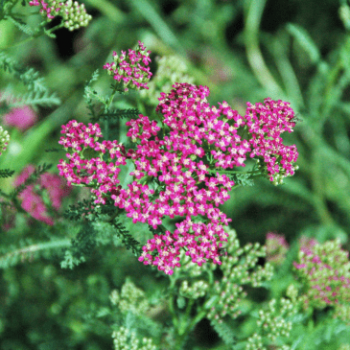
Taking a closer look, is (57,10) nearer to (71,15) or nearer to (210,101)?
(71,15)

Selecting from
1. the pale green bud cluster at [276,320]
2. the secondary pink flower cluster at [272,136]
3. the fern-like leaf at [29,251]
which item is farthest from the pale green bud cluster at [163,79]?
the pale green bud cluster at [276,320]

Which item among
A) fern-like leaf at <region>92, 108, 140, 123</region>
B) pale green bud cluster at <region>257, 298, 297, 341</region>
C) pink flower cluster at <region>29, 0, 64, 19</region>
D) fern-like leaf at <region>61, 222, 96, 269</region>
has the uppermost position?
pink flower cluster at <region>29, 0, 64, 19</region>

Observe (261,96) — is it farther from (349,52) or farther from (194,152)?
(194,152)

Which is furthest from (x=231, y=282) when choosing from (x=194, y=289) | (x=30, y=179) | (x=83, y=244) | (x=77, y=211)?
(x=30, y=179)

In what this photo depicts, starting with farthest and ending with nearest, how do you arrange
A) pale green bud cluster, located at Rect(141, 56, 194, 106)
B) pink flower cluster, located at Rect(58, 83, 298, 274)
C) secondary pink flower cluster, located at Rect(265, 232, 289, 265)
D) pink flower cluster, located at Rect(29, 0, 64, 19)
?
1. secondary pink flower cluster, located at Rect(265, 232, 289, 265)
2. pale green bud cluster, located at Rect(141, 56, 194, 106)
3. pink flower cluster, located at Rect(29, 0, 64, 19)
4. pink flower cluster, located at Rect(58, 83, 298, 274)

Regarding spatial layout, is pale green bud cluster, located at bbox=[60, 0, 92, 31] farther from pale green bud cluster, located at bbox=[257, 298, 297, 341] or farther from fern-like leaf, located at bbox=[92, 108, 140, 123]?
pale green bud cluster, located at bbox=[257, 298, 297, 341]

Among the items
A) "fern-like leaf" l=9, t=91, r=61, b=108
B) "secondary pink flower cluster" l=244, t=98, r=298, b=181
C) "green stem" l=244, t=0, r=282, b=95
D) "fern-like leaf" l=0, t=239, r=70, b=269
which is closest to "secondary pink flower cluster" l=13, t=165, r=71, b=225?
"fern-like leaf" l=0, t=239, r=70, b=269
